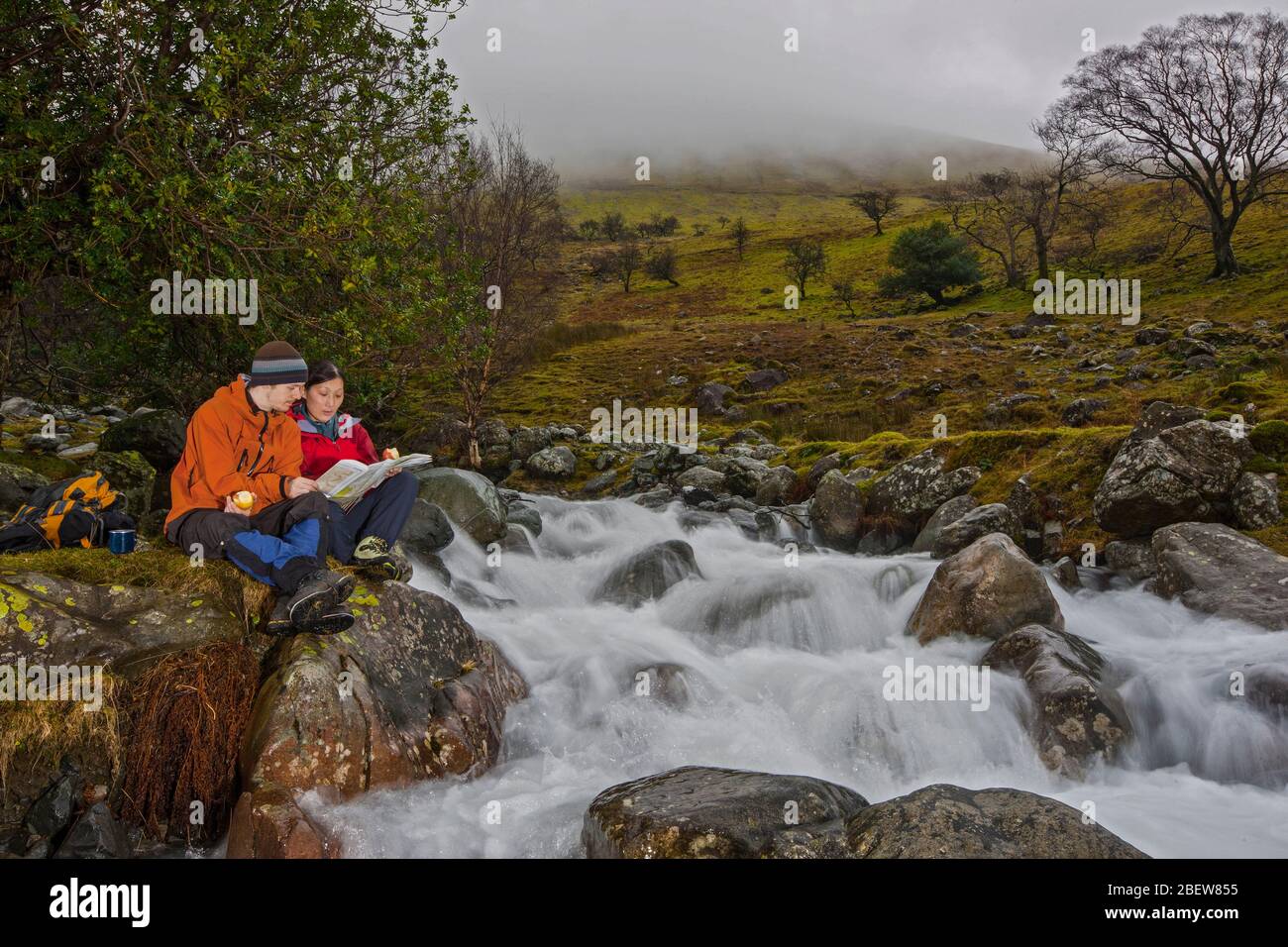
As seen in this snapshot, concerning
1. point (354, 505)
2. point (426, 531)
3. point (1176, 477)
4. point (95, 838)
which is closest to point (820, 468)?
point (1176, 477)

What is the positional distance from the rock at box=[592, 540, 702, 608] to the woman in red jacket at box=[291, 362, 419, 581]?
17.0 feet

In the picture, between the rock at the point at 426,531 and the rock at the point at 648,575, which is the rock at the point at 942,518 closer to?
the rock at the point at 648,575

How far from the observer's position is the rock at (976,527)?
12391 mm

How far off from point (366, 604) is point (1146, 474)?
1116 cm

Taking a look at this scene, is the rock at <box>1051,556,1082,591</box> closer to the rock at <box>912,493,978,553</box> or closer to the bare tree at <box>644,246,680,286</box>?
the rock at <box>912,493,978,553</box>

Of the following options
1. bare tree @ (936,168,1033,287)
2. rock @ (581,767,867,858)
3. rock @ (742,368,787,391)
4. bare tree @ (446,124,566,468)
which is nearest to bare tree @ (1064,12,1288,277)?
bare tree @ (936,168,1033,287)

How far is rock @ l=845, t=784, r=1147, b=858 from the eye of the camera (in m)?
4.80

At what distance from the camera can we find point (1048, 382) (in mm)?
25953

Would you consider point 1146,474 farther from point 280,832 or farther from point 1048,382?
point 1048,382

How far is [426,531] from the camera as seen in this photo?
1196cm

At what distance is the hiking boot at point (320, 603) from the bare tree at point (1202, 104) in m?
46.9

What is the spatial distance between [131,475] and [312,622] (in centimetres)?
950

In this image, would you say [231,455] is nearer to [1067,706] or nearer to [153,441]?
[1067,706]

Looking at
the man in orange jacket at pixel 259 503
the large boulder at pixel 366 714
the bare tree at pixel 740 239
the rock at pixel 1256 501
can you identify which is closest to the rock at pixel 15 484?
the man in orange jacket at pixel 259 503
